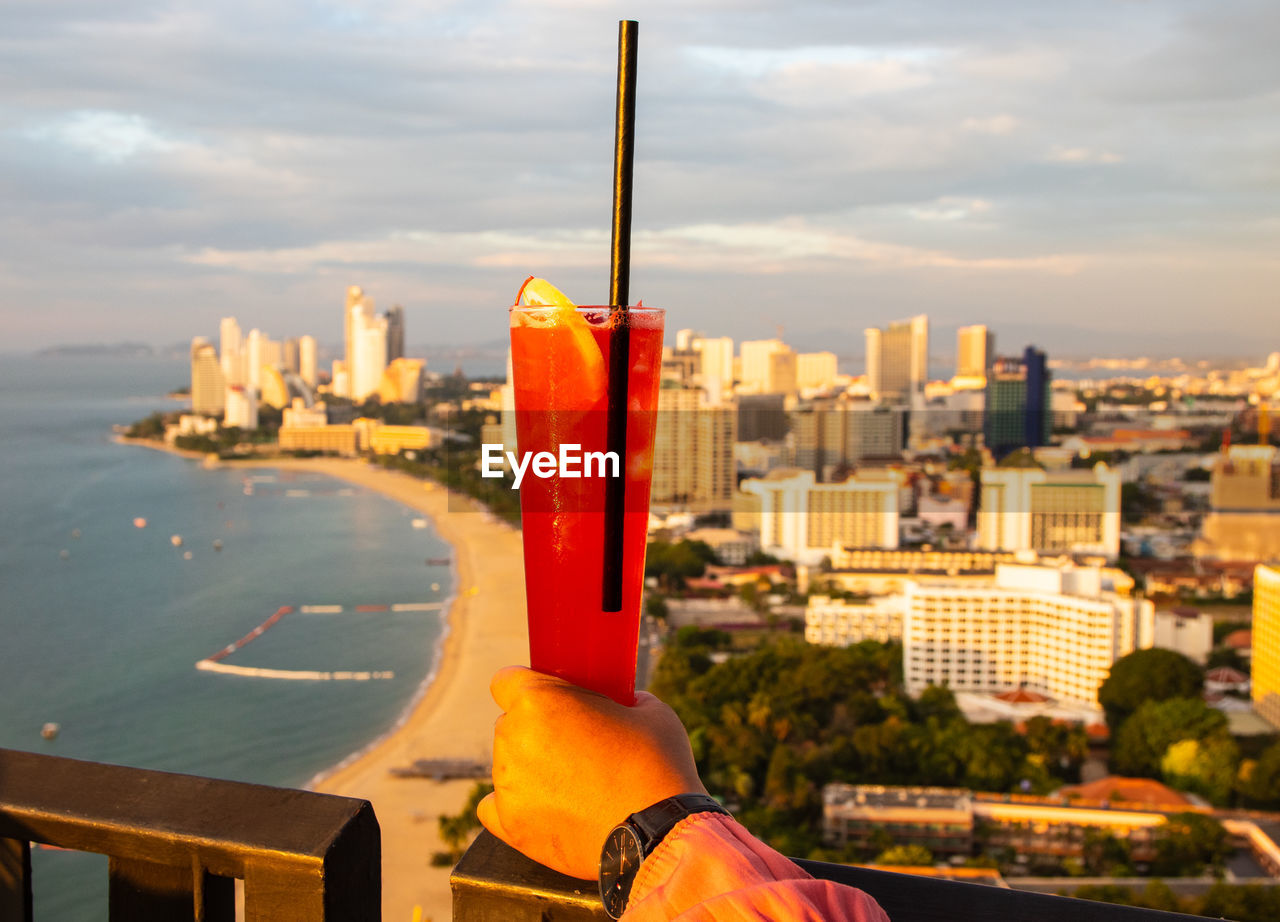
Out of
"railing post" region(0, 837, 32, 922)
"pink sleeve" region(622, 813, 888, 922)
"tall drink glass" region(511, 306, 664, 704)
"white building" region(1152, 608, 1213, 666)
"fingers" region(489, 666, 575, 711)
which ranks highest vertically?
"tall drink glass" region(511, 306, 664, 704)

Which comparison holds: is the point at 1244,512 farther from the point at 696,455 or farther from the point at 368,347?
the point at 368,347

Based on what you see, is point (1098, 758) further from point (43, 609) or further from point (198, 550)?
point (198, 550)

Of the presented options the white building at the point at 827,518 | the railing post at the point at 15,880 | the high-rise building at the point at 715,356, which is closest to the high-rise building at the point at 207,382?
the high-rise building at the point at 715,356

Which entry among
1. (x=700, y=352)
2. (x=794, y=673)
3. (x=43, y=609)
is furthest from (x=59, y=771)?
(x=700, y=352)

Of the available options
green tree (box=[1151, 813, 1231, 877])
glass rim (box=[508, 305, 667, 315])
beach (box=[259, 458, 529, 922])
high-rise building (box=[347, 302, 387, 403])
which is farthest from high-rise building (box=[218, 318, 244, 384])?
glass rim (box=[508, 305, 667, 315])

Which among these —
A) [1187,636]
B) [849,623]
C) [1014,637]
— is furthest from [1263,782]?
[849,623]

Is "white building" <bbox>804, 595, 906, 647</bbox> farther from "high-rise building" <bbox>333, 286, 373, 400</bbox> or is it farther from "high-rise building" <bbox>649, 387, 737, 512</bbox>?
"high-rise building" <bbox>333, 286, 373, 400</bbox>
